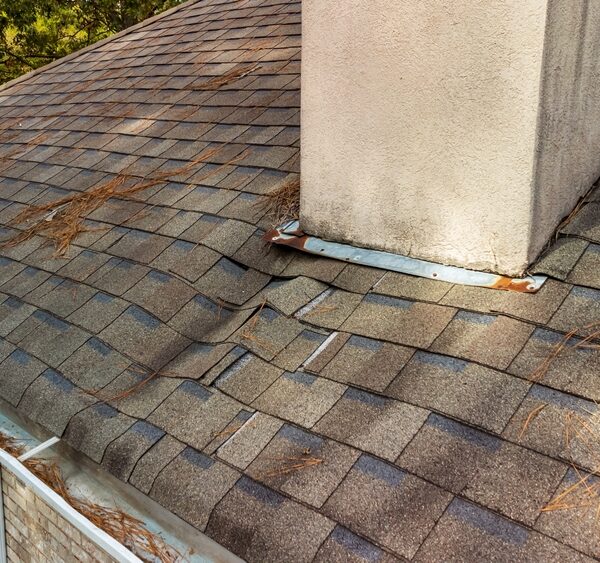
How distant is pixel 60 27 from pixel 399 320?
62.5ft

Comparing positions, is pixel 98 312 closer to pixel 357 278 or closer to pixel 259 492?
pixel 357 278

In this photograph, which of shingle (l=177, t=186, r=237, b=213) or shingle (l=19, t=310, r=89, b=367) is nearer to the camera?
shingle (l=19, t=310, r=89, b=367)

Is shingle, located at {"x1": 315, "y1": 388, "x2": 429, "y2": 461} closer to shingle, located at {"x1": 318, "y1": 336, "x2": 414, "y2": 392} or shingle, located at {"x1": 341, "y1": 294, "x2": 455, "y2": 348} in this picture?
shingle, located at {"x1": 318, "y1": 336, "x2": 414, "y2": 392}

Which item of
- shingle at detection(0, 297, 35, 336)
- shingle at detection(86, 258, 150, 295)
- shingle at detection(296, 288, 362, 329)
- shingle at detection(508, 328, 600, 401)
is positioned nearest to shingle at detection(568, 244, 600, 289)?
shingle at detection(508, 328, 600, 401)

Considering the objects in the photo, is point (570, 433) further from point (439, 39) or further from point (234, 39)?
point (234, 39)

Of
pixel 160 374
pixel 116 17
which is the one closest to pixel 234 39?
pixel 160 374

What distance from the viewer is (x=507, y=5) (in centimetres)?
208

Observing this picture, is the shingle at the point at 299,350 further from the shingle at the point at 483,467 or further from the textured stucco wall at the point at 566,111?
the textured stucco wall at the point at 566,111

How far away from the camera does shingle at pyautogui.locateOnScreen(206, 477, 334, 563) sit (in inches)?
69.3

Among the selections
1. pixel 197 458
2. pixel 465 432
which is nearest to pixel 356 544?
pixel 465 432

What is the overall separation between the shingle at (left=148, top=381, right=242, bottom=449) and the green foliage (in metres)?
16.6

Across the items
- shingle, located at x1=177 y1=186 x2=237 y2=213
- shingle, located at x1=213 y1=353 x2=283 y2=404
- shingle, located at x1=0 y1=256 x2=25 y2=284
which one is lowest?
shingle, located at x1=0 y1=256 x2=25 y2=284

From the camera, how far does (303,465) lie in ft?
6.50

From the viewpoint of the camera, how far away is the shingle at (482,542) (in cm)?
152
